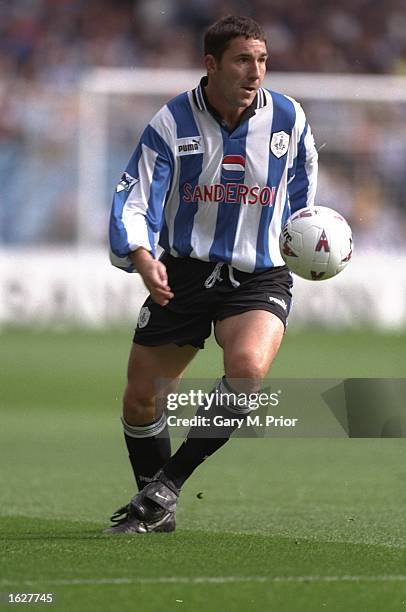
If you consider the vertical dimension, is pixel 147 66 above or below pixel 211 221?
above

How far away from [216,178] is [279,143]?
317mm

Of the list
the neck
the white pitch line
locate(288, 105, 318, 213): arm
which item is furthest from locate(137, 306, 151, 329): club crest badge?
the white pitch line

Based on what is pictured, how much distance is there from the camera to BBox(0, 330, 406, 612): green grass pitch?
4844 mm

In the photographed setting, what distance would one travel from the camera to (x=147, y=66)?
2212 cm

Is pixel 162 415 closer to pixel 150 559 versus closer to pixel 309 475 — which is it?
pixel 150 559

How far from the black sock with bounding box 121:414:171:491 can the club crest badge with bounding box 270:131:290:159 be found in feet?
4.21

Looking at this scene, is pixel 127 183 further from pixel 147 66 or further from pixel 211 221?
pixel 147 66

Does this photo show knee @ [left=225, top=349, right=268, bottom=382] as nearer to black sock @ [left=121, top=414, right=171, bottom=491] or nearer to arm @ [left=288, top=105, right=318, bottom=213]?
black sock @ [left=121, top=414, right=171, bottom=491]

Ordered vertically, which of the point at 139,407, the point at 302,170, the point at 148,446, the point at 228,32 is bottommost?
the point at 148,446

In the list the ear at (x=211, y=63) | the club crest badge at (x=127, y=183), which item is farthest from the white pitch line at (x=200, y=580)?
the ear at (x=211, y=63)

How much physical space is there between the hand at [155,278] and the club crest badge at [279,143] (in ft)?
2.60

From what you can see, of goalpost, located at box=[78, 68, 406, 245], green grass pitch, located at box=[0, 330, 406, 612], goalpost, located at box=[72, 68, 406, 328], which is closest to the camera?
green grass pitch, located at box=[0, 330, 406, 612]

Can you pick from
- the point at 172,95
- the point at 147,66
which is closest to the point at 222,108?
the point at 172,95

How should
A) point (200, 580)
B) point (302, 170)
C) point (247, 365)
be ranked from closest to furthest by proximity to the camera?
point (200, 580)
point (247, 365)
point (302, 170)
